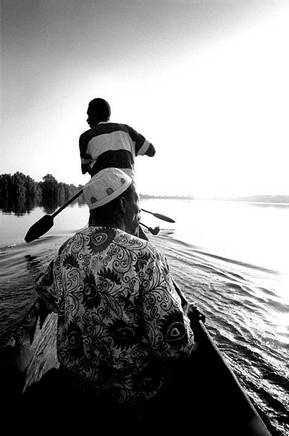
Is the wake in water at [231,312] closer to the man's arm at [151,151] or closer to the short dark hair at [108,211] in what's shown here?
the short dark hair at [108,211]

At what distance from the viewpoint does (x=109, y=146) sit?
3467mm

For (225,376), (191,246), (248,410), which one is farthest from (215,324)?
(191,246)

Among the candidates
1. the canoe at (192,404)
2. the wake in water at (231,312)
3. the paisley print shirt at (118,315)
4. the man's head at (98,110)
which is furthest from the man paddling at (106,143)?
the canoe at (192,404)

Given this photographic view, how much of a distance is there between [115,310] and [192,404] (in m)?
1.70

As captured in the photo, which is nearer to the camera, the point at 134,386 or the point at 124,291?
the point at 124,291

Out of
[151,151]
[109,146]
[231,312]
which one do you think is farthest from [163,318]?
[231,312]

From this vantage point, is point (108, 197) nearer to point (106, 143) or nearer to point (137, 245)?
point (137, 245)

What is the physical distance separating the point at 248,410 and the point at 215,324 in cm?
340

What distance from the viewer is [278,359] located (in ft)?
12.9

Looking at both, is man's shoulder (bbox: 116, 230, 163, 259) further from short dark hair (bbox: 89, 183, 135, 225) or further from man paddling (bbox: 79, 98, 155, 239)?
man paddling (bbox: 79, 98, 155, 239)

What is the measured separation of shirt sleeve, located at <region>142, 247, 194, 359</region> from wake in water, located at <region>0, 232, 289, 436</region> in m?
1.63

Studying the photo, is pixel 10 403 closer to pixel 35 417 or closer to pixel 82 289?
pixel 35 417

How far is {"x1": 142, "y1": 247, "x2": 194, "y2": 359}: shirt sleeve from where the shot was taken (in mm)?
1353

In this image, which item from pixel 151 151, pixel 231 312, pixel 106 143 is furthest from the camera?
pixel 231 312
